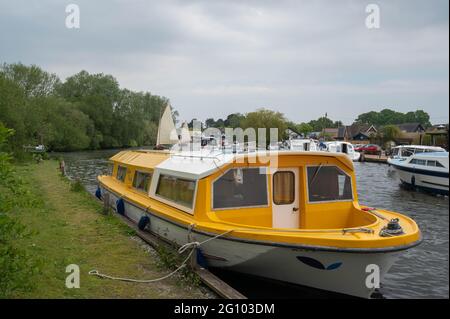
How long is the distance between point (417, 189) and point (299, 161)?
65.4ft

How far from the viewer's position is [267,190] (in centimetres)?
916

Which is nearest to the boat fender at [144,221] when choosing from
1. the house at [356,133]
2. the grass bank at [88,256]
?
the grass bank at [88,256]

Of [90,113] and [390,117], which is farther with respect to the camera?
[390,117]

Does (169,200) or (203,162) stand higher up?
(203,162)

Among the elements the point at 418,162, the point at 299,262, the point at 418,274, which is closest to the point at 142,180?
the point at 299,262

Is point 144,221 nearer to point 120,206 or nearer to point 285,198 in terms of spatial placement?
point 120,206

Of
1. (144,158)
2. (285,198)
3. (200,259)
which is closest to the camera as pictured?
(200,259)

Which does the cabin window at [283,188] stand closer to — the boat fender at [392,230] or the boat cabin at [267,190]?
the boat cabin at [267,190]

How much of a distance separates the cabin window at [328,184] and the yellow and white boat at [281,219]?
2 cm

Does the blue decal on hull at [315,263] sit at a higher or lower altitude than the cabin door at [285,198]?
lower

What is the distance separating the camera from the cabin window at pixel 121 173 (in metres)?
15.7

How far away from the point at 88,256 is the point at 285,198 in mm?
4617
